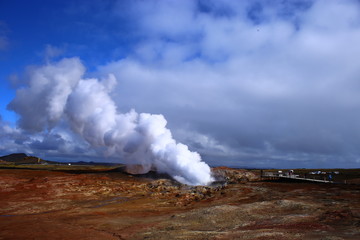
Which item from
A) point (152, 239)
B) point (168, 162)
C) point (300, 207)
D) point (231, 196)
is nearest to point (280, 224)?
Result: point (300, 207)

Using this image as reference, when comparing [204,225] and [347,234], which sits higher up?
[347,234]

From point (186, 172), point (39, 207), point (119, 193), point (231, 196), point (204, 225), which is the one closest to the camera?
point (204, 225)

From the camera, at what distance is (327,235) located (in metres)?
14.2

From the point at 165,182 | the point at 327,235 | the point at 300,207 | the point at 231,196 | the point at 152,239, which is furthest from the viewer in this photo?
the point at 165,182

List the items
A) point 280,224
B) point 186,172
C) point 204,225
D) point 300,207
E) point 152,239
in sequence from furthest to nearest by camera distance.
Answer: point 186,172
point 300,207
point 204,225
point 280,224
point 152,239

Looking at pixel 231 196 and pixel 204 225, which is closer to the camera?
pixel 204 225

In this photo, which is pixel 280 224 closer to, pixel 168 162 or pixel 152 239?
pixel 152 239

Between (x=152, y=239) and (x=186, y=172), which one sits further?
(x=186, y=172)

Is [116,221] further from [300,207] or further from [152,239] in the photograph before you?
[300,207]

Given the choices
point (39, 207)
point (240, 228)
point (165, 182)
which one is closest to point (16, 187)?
point (39, 207)

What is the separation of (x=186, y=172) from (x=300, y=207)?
32.6 m

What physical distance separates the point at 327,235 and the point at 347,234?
1.08 m

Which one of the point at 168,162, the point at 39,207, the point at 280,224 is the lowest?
the point at 39,207

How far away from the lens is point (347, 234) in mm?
14312
